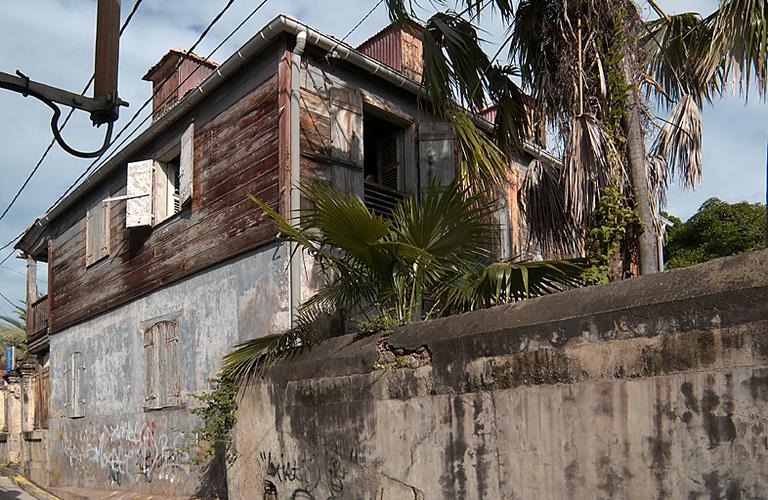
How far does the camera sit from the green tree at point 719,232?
635 inches

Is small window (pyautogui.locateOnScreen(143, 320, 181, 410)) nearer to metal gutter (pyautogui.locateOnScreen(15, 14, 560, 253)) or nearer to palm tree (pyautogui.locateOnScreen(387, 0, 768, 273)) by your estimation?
metal gutter (pyautogui.locateOnScreen(15, 14, 560, 253))

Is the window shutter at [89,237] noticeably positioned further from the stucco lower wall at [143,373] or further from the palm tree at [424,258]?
the palm tree at [424,258]

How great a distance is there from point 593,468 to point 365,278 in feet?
10.9

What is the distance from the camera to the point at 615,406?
4211mm

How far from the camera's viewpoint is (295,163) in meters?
9.56

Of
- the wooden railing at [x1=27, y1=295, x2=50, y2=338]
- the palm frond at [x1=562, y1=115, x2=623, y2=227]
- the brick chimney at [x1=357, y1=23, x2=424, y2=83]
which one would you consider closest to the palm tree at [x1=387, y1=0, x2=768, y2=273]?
the palm frond at [x1=562, y1=115, x2=623, y2=227]

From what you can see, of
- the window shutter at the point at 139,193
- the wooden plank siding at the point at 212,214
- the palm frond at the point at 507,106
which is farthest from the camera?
the window shutter at the point at 139,193

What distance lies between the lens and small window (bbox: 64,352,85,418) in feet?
47.6

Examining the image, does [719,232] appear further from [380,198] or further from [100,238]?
[100,238]

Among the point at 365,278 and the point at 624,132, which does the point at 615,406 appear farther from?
the point at 624,132

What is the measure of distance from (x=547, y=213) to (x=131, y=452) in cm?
817

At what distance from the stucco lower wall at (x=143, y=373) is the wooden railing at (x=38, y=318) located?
252cm

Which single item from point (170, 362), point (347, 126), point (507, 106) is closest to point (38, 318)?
point (170, 362)

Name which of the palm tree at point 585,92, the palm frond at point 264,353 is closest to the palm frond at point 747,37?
the palm tree at point 585,92
